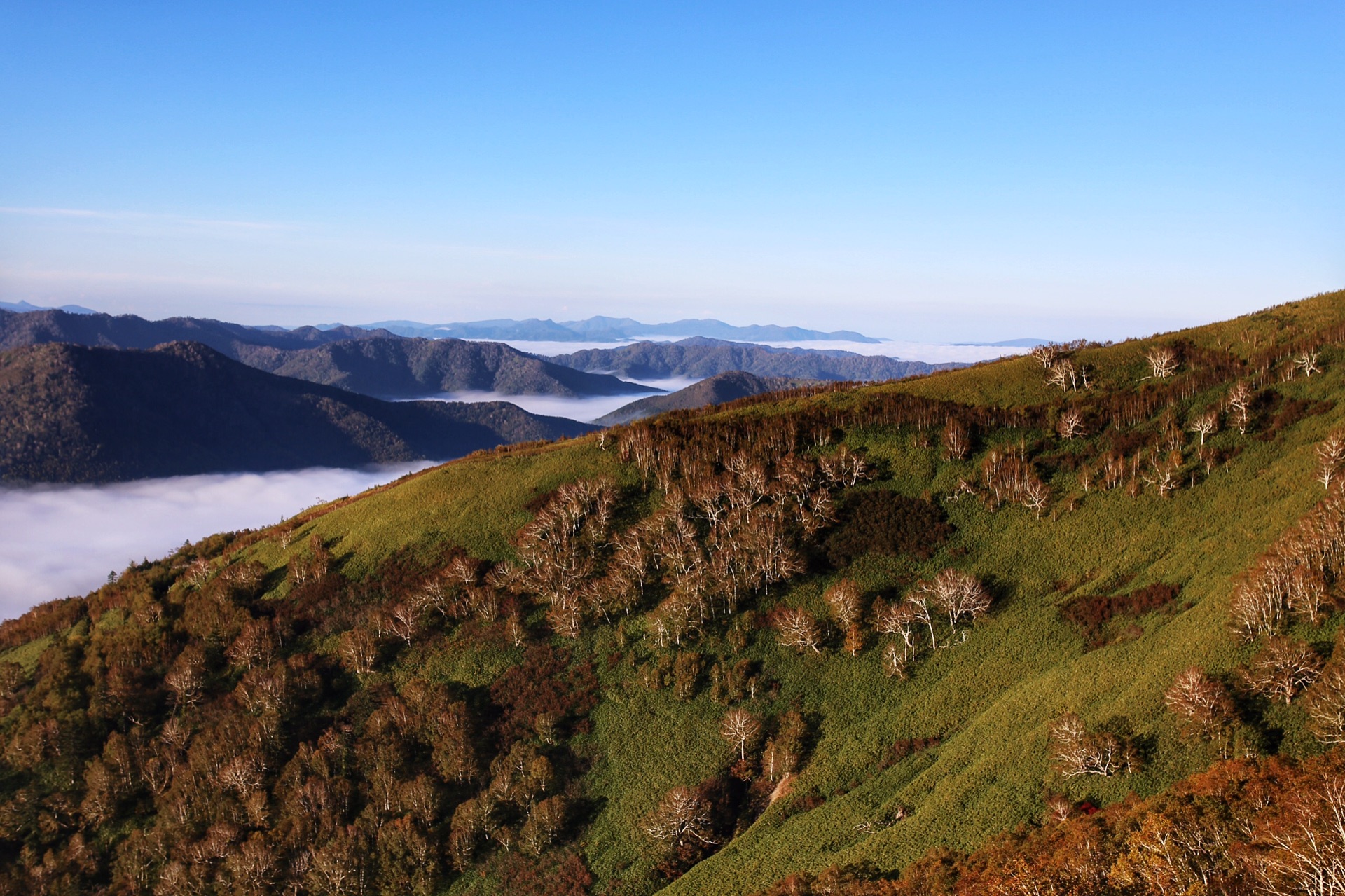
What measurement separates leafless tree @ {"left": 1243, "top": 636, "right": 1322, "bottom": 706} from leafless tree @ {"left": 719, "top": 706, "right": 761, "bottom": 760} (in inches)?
1568

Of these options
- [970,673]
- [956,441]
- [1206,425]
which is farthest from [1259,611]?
[956,441]

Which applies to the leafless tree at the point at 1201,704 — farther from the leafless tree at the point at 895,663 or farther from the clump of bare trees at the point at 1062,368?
the clump of bare trees at the point at 1062,368

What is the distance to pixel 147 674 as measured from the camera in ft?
300

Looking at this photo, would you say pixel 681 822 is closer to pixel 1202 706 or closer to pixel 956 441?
pixel 1202 706

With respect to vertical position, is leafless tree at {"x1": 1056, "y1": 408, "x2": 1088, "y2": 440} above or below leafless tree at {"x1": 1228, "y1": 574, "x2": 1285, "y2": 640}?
above

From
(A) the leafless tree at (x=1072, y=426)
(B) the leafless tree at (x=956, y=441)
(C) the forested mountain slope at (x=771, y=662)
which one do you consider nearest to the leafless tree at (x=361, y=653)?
(C) the forested mountain slope at (x=771, y=662)

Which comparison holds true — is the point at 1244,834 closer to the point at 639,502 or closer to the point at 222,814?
the point at 639,502

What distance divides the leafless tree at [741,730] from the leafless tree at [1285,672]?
131 feet

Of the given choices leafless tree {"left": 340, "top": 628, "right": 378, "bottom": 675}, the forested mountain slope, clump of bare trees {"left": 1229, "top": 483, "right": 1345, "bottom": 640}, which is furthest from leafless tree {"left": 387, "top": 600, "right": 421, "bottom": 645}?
clump of bare trees {"left": 1229, "top": 483, "right": 1345, "bottom": 640}

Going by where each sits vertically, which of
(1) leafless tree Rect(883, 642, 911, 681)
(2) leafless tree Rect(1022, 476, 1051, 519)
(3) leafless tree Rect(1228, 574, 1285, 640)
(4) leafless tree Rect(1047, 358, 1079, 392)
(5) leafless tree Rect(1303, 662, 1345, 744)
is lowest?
(1) leafless tree Rect(883, 642, 911, 681)

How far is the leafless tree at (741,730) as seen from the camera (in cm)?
7150

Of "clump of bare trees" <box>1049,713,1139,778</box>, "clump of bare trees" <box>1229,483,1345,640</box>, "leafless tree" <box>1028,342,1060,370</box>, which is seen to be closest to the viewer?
"clump of bare trees" <box>1049,713,1139,778</box>

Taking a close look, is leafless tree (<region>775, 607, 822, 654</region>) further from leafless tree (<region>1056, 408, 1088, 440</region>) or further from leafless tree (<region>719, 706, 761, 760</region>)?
Result: leafless tree (<region>1056, 408, 1088, 440</region>)

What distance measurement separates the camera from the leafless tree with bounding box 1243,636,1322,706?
50.6 meters
